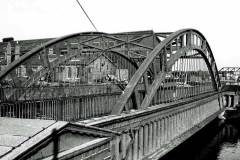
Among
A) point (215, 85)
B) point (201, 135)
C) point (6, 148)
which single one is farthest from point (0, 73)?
point (215, 85)

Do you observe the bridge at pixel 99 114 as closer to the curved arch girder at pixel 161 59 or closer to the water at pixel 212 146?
the curved arch girder at pixel 161 59

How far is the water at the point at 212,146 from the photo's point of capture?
80.7 ft

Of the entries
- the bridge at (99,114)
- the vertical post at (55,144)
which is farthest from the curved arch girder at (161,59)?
the vertical post at (55,144)

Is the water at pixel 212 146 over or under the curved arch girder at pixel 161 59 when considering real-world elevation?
under

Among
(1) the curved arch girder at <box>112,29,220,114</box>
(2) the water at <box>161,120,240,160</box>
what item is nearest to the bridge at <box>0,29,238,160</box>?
(1) the curved arch girder at <box>112,29,220,114</box>

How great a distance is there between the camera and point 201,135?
109 ft

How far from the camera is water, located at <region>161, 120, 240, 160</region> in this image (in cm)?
2459

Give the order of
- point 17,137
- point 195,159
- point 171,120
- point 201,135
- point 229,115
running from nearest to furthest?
point 17,137, point 171,120, point 195,159, point 201,135, point 229,115

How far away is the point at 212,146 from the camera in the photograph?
2872 cm

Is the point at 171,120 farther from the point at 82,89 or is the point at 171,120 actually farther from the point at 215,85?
the point at 215,85

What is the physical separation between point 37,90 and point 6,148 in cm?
1145

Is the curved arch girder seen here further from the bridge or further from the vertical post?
the vertical post

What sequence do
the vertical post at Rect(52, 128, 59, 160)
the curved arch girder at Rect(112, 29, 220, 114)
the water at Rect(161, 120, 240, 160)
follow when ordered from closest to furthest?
the vertical post at Rect(52, 128, 59, 160) → the curved arch girder at Rect(112, 29, 220, 114) → the water at Rect(161, 120, 240, 160)

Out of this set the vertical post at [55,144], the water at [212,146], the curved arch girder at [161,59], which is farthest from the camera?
the water at [212,146]
